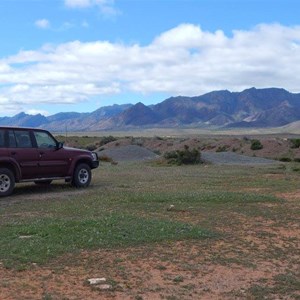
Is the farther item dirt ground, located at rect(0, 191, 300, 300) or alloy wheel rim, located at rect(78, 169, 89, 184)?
alloy wheel rim, located at rect(78, 169, 89, 184)

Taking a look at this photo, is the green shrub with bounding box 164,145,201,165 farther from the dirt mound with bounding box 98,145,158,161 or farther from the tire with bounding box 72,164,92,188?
the tire with bounding box 72,164,92,188

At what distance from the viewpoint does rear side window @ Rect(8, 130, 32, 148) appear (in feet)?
51.0

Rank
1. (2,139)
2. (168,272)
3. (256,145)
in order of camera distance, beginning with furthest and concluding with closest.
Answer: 1. (256,145)
2. (2,139)
3. (168,272)

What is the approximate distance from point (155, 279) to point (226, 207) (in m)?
6.34

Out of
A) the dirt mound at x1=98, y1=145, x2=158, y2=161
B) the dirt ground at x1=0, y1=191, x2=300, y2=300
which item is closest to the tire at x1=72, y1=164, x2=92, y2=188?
the dirt ground at x1=0, y1=191, x2=300, y2=300

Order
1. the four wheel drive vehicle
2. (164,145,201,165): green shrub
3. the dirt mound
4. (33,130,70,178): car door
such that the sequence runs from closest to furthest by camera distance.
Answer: the four wheel drive vehicle, (33,130,70,178): car door, (164,145,201,165): green shrub, the dirt mound

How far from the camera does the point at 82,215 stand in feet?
39.1

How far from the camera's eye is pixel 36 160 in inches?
633

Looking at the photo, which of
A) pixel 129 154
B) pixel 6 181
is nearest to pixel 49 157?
pixel 6 181

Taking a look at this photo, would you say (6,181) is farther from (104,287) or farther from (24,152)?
(104,287)

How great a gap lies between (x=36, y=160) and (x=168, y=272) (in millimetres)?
9302

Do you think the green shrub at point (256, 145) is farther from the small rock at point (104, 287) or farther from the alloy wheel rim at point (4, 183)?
the small rock at point (104, 287)

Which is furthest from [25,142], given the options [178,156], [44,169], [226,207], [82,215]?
[178,156]

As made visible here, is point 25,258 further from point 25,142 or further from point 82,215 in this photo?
point 25,142
